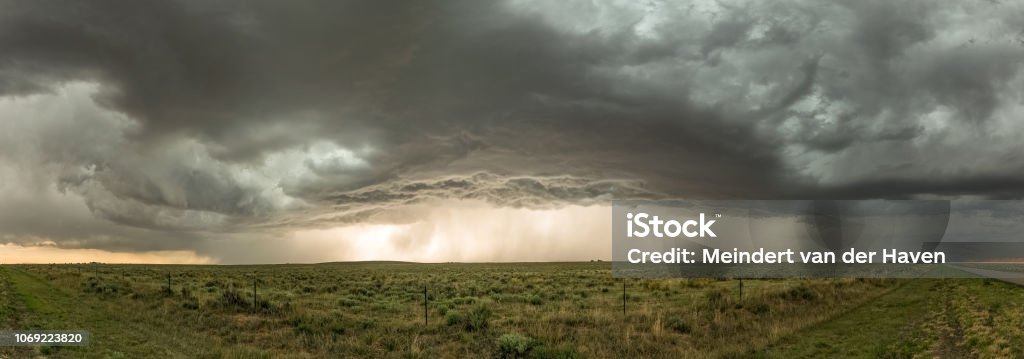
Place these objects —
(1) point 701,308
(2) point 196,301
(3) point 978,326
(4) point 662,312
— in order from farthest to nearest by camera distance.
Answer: (2) point 196,301 < (1) point 701,308 < (4) point 662,312 < (3) point 978,326

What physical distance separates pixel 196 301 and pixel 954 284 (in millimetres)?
53225

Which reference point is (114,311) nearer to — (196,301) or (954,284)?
(196,301)

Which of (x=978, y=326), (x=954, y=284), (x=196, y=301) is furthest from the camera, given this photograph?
(x=954, y=284)

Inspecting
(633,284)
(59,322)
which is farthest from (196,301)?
(633,284)

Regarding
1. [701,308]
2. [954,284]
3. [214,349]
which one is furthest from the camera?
[954,284]

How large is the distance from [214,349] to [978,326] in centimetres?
2849

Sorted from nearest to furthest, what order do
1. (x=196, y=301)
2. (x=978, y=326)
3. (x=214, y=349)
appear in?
(x=214, y=349) → (x=978, y=326) → (x=196, y=301)

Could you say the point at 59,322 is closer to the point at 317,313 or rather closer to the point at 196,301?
the point at 196,301

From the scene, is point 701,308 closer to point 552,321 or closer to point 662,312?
point 662,312

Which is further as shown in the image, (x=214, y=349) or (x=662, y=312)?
(x=662, y=312)

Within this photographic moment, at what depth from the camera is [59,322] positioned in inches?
949

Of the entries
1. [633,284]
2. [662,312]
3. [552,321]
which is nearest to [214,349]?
[552,321]

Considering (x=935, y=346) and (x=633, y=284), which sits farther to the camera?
(x=633, y=284)

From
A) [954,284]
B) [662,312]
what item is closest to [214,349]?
[662,312]
